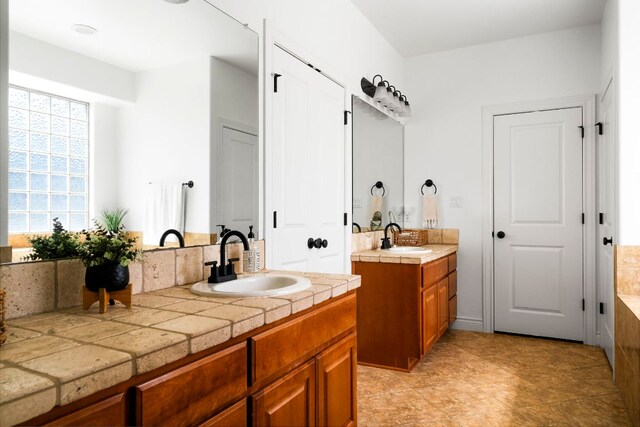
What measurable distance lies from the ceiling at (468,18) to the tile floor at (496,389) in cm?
263

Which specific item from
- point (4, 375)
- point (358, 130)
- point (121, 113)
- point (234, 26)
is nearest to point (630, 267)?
point (358, 130)

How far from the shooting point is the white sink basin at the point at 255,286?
1425 mm

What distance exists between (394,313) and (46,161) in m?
2.29

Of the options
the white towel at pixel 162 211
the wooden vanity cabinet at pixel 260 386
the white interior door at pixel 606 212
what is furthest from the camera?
the white interior door at pixel 606 212

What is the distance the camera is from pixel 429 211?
412 cm

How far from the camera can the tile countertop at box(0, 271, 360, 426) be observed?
0.71 meters

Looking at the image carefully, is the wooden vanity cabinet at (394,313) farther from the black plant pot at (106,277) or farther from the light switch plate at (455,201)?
the black plant pot at (106,277)

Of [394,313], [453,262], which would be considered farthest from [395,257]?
[453,262]

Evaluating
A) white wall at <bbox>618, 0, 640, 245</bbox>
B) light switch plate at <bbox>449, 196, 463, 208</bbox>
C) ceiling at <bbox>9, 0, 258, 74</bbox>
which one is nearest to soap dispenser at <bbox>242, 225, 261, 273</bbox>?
ceiling at <bbox>9, 0, 258, 74</bbox>

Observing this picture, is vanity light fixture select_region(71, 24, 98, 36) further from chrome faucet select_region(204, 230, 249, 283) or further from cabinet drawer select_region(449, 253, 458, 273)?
cabinet drawer select_region(449, 253, 458, 273)

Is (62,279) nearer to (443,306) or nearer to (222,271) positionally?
(222,271)

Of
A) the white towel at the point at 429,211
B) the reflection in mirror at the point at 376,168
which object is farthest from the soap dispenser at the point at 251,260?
the white towel at the point at 429,211

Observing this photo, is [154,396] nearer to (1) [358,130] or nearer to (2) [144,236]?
(2) [144,236]

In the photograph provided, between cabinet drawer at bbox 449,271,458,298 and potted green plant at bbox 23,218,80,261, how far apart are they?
3.12 meters
